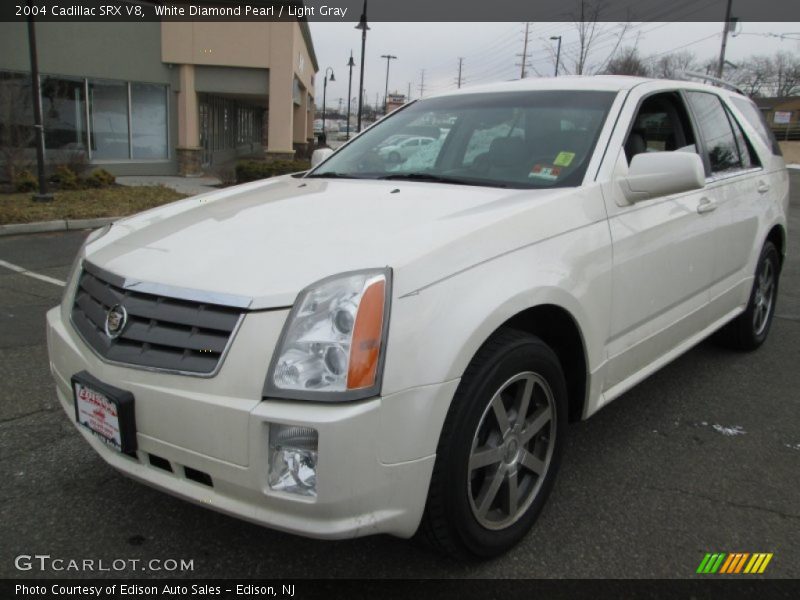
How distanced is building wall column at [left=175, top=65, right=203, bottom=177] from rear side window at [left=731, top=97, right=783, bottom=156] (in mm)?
16327

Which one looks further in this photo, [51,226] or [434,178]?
[51,226]

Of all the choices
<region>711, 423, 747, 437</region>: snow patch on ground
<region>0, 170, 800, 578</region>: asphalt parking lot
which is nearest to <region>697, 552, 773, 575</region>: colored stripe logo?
<region>0, 170, 800, 578</region>: asphalt parking lot

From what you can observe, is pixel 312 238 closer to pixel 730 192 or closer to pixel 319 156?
pixel 319 156

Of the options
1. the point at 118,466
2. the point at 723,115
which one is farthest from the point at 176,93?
the point at 118,466

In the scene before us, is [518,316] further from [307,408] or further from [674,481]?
[674,481]

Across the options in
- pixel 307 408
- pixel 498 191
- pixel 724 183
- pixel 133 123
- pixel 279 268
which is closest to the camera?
pixel 307 408

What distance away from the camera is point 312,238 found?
228 cm

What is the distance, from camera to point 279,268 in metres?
2.07

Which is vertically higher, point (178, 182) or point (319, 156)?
point (319, 156)

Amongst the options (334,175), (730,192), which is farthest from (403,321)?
(730,192)

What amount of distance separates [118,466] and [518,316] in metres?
1.45

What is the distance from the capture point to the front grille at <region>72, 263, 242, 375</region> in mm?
1973

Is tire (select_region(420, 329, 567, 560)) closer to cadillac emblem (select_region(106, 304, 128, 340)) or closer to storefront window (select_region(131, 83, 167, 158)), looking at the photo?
cadillac emblem (select_region(106, 304, 128, 340))

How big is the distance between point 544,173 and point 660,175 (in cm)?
47
